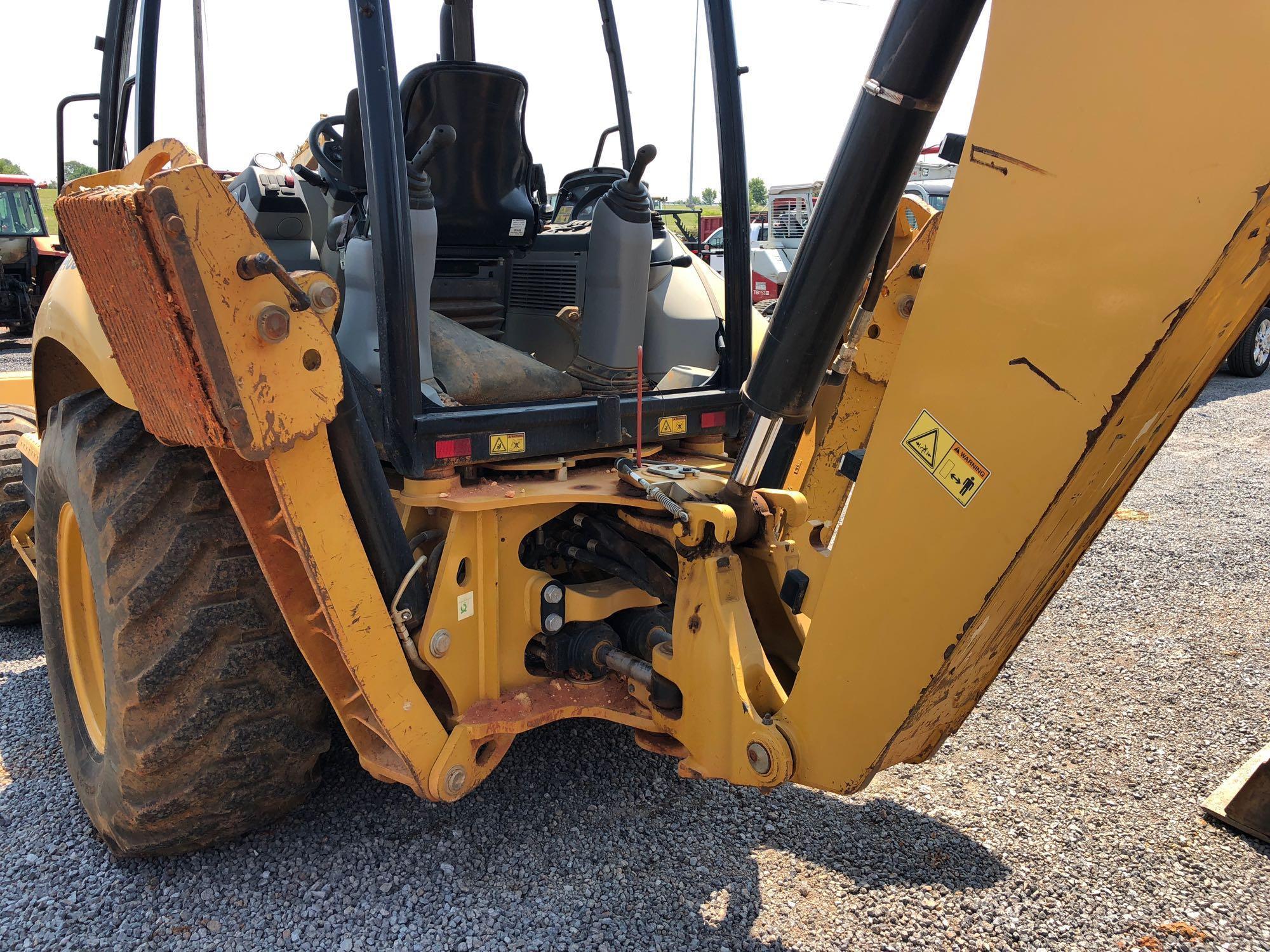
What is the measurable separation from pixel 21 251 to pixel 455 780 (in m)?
17.1

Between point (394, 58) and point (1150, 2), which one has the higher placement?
point (1150, 2)

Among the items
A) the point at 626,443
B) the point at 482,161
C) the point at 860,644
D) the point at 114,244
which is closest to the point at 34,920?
the point at 114,244

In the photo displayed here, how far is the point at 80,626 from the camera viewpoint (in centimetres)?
286

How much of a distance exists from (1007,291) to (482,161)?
1.90m

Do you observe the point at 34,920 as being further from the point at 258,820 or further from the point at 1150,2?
the point at 1150,2

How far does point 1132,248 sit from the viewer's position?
50.8 inches

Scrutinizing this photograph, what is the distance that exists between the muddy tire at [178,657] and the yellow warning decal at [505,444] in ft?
2.14

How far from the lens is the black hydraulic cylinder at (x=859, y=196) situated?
148 centimetres

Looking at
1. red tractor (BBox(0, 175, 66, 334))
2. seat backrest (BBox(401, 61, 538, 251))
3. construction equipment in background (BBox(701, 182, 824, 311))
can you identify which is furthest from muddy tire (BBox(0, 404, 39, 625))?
red tractor (BBox(0, 175, 66, 334))

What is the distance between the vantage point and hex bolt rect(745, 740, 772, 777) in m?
1.99

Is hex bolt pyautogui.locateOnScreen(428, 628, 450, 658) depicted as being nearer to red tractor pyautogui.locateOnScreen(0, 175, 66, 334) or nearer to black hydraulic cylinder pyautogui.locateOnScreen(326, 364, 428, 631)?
black hydraulic cylinder pyautogui.locateOnScreen(326, 364, 428, 631)

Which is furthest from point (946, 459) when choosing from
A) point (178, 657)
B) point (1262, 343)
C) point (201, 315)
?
point (1262, 343)

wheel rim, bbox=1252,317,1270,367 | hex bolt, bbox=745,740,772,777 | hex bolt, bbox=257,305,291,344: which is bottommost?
wheel rim, bbox=1252,317,1270,367

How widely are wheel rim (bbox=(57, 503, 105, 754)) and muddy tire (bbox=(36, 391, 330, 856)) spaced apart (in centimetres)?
34
